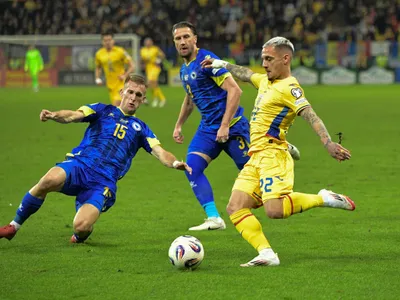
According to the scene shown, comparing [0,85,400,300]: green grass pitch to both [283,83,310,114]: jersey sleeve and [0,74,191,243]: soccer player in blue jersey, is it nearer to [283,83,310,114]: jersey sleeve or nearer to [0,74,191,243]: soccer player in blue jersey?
[0,74,191,243]: soccer player in blue jersey

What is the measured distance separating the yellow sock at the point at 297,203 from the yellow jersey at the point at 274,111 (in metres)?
0.49

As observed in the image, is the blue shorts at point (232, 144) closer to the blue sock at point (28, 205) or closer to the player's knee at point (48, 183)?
the player's knee at point (48, 183)

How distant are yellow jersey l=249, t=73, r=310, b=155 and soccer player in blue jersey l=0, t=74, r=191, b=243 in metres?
0.95

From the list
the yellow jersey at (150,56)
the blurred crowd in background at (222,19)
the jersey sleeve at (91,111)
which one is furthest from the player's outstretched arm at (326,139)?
the blurred crowd in background at (222,19)

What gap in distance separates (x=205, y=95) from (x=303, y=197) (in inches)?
97.6

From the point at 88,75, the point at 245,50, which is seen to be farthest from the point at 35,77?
the point at 245,50

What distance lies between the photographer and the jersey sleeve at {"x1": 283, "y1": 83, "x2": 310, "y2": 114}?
704cm

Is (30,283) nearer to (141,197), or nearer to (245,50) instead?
(141,197)

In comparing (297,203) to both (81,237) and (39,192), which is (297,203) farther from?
(39,192)

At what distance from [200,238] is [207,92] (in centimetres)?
170

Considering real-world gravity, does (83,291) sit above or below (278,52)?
below

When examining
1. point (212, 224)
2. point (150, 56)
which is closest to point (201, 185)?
point (212, 224)

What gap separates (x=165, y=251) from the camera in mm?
7781

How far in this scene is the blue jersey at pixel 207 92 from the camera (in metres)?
9.21
